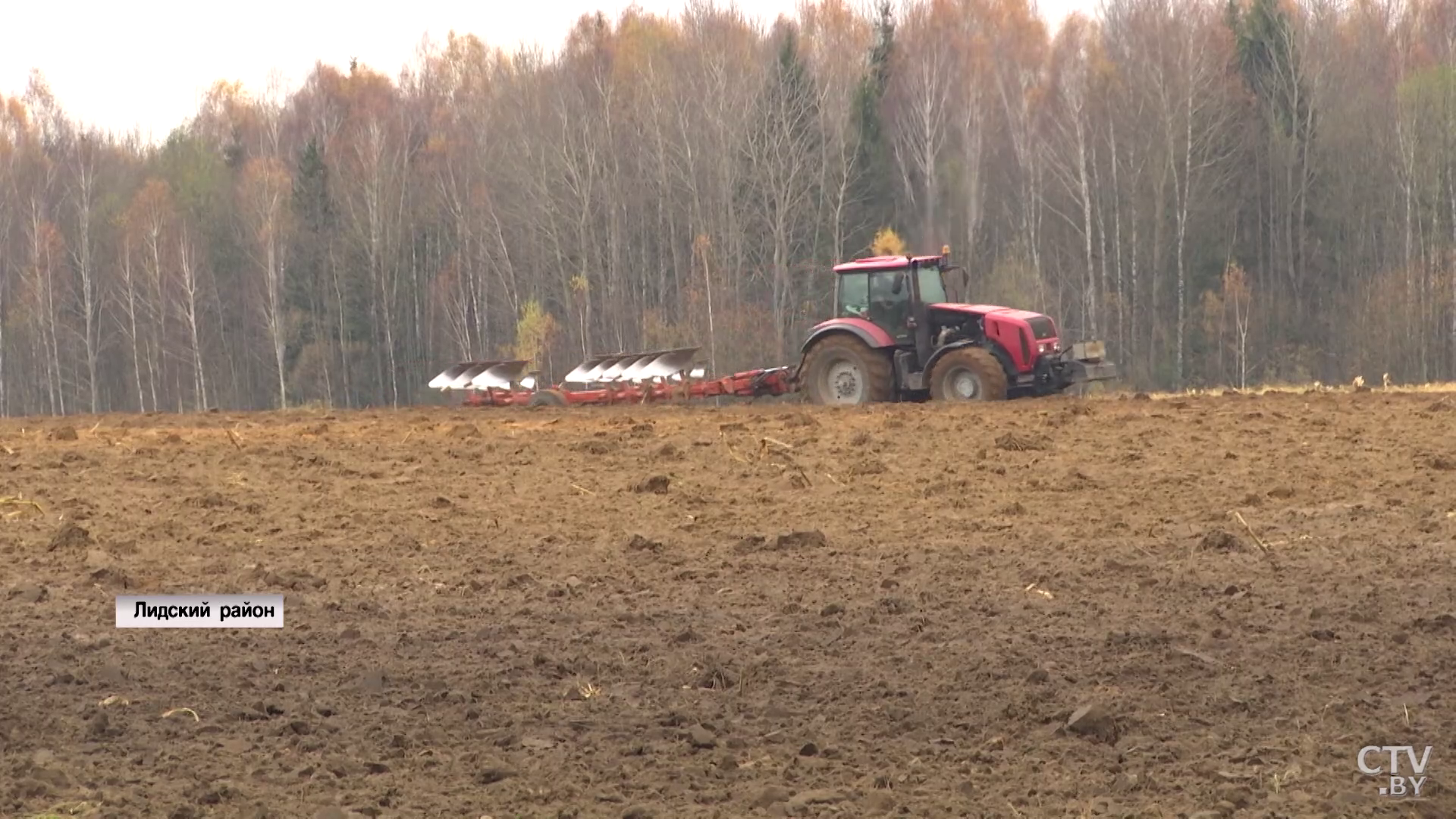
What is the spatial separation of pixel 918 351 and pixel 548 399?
5.89m

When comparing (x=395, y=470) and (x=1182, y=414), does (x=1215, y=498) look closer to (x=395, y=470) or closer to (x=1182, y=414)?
(x=1182, y=414)

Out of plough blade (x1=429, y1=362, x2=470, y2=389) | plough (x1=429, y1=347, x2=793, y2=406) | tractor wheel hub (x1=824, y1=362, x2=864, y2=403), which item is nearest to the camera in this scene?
tractor wheel hub (x1=824, y1=362, x2=864, y2=403)

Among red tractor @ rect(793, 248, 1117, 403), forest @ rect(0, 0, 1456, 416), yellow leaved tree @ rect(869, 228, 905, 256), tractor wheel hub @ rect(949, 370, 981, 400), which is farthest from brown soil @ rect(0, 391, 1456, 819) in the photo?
forest @ rect(0, 0, 1456, 416)

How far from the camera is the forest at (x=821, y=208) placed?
44594 mm

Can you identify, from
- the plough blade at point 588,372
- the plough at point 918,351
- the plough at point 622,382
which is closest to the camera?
the plough at point 918,351

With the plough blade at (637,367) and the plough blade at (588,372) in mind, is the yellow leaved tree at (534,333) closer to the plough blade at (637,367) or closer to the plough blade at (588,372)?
the plough blade at (588,372)

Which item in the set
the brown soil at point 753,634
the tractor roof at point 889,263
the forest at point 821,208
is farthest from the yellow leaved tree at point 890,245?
the brown soil at point 753,634

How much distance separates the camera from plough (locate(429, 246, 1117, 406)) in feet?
68.7

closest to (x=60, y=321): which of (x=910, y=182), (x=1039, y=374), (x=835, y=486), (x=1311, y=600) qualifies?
(x=910, y=182)

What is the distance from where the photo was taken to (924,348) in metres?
21.5

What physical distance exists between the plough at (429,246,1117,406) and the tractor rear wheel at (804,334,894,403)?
A: 0.03 feet

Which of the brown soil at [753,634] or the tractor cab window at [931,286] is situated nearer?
the brown soil at [753,634]

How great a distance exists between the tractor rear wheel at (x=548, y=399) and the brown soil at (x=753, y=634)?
8.86 meters

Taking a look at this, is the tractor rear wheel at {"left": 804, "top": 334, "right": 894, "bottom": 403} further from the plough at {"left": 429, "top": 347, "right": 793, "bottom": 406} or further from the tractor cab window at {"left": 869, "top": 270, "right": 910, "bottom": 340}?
the plough at {"left": 429, "top": 347, "right": 793, "bottom": 406}
